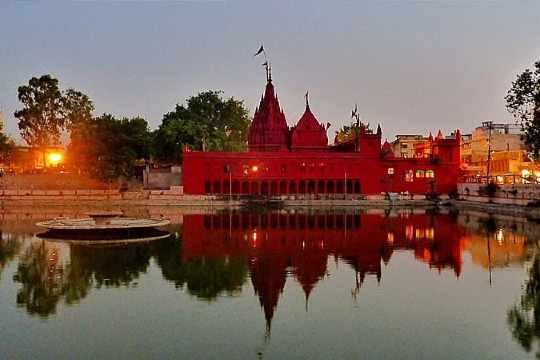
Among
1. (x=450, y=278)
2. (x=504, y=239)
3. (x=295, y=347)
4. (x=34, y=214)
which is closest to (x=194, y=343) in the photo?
(x=295, y=347)

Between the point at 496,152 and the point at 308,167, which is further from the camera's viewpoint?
the point at 496,152

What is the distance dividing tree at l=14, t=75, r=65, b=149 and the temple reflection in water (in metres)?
33.0

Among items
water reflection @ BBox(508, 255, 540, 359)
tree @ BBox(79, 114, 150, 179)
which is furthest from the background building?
water reflection @ BBox(508, 255, 540, 359)

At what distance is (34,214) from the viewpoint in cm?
4325

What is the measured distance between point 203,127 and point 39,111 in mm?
18311

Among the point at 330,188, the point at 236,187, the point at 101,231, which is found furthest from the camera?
the point at 330,188

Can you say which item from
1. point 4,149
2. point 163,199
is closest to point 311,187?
point 163,199

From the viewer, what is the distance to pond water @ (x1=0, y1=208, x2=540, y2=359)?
11.9 metres

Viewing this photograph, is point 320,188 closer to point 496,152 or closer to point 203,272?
point 496,152

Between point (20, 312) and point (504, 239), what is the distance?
23358 millimetres

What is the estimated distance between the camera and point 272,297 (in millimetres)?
16016

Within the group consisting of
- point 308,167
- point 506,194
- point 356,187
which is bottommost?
point 506,194

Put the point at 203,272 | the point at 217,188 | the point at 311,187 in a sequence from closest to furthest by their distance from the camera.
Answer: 1. the point at 203,272
2. the point at 217,188
3. the point at 311,187

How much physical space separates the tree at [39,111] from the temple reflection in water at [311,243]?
33.0 m
